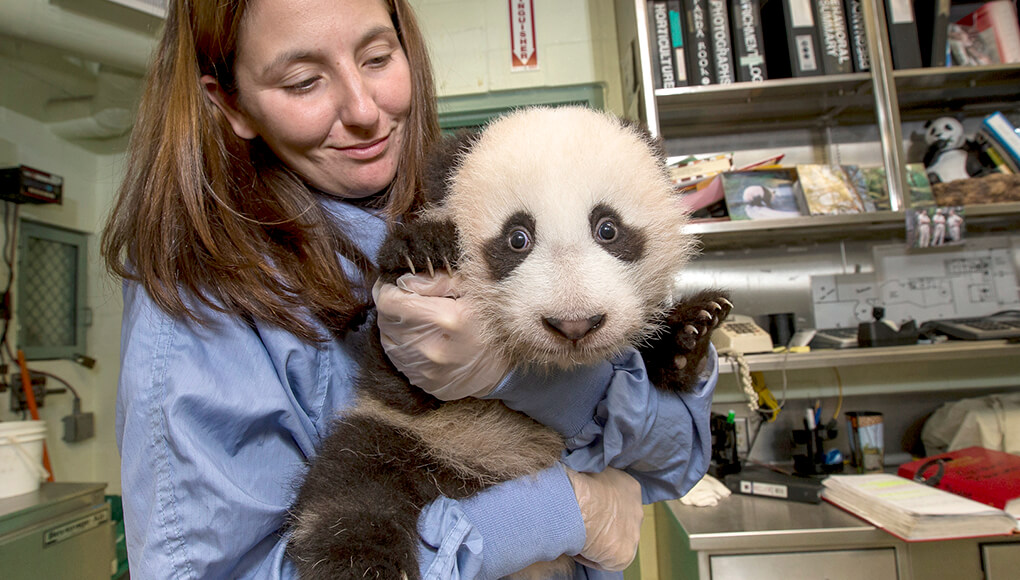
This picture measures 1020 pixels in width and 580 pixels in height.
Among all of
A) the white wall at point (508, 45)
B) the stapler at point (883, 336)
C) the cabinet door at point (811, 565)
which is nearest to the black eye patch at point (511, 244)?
the cabinet door at point (811, 565)

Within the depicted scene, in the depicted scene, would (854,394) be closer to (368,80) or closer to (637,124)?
(637,124)

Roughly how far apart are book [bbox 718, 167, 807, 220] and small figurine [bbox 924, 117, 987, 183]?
0.64 meters

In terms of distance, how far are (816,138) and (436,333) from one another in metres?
2.64

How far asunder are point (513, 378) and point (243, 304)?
1.39 ft

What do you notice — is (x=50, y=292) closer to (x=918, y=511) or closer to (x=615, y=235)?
(x=615, y=235)

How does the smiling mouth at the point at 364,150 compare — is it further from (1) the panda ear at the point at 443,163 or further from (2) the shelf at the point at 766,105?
(2) the shelf at the point at 766,105

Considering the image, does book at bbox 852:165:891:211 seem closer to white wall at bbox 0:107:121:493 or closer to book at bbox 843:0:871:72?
book at bbox 843:0:871:72

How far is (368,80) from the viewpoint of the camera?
1014 mm

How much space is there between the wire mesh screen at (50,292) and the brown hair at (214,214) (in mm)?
2896

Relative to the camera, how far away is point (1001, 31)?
7.82 ft

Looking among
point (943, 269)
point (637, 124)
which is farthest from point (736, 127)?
point (637, 124)

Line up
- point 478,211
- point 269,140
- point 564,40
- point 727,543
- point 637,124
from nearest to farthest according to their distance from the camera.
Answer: point 478,211
point 637,124
point 269,140
point 727,543
point 564,40

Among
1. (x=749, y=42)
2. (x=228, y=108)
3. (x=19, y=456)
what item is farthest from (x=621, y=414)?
(x=19, y=456)

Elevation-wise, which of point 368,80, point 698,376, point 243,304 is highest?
point 368,80
